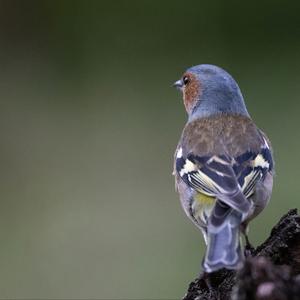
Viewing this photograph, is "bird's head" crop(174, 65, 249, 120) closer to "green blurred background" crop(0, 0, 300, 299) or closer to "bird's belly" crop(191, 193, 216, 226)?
"bird's belly" crop(191, 193, 216, 226)

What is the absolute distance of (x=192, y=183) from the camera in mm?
4980

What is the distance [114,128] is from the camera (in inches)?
376

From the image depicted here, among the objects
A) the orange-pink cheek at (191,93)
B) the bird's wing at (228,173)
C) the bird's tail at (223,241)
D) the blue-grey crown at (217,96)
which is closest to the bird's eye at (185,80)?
the orange-pink cheek at (191,93)

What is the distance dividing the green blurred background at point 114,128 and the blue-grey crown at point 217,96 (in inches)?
67.9

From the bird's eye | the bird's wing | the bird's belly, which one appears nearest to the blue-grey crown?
the bird's eye

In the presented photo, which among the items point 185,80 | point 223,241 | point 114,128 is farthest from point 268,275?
point 114,128

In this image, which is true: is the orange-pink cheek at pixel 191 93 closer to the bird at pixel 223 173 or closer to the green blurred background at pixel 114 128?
the bird at pixel 223 173

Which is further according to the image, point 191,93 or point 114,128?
point 114,128

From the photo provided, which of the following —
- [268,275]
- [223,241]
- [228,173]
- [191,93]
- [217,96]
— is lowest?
[268,275]

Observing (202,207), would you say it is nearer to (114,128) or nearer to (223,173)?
(223,173)

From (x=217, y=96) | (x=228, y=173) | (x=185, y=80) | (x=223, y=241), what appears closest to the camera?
(x=223, y=241)

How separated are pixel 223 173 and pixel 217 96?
1.37 m

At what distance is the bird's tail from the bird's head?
155 cm

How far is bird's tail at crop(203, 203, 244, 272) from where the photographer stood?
13.2ft
